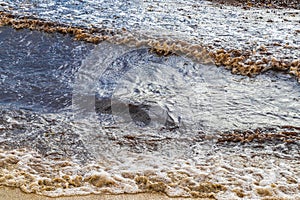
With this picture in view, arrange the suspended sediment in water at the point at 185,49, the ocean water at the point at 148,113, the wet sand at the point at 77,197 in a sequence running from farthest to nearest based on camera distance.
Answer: the suspended sediment in water at the point at 185,49 → the ocean water at the point at 148,113 → the wet sand at the point at 77,197

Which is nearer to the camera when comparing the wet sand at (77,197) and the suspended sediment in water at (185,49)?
the wet sand at (77,197)

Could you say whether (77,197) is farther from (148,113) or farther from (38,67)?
(38,67)

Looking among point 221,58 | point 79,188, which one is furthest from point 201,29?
point 79,188

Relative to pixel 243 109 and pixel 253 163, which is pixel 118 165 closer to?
pixel 253 163

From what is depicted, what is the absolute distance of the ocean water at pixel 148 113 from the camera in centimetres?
294

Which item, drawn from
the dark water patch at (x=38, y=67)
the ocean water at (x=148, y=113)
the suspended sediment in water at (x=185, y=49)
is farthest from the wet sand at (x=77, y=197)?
the suspended sediment in water at (x=185, y=49)

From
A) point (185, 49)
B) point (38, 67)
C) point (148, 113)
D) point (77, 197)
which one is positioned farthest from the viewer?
point (185, 49)

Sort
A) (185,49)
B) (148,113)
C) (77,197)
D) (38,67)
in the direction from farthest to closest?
(185,49) → (38,67) → (148,113) → (77,197)

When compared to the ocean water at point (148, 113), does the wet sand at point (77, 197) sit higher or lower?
lower

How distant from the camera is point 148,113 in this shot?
3.94 metres

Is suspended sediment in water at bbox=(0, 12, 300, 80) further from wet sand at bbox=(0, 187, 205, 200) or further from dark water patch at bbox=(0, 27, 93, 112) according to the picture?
wet sand at bbox=(0, 187, 205, 200)

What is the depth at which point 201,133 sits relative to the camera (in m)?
3.62

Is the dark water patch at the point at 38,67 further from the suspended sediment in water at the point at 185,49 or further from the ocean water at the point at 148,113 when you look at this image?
the suspended sediment in water at the point at 185,49

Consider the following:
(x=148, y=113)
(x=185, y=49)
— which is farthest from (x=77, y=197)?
(x=185, y=49)
